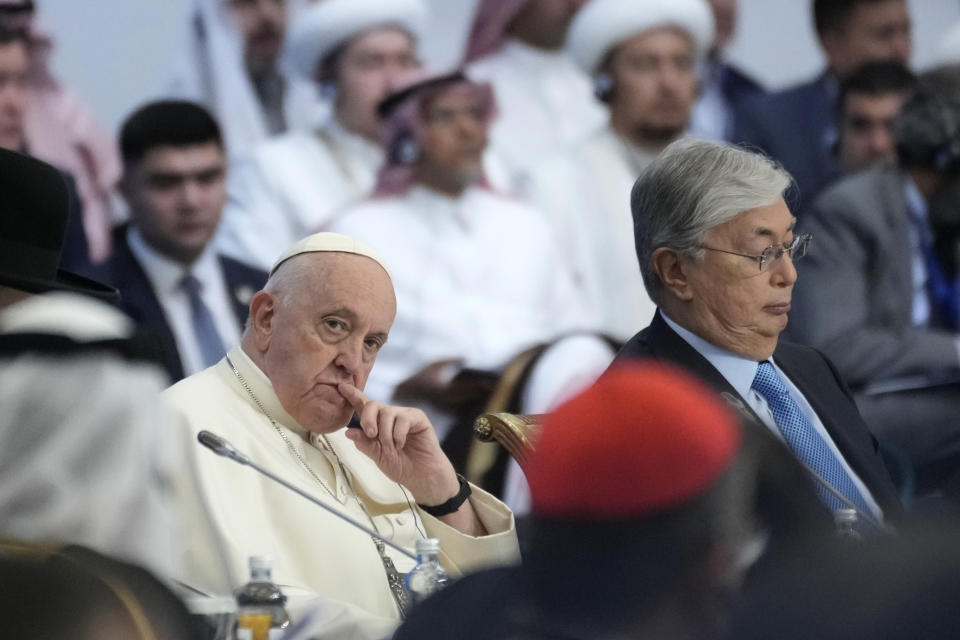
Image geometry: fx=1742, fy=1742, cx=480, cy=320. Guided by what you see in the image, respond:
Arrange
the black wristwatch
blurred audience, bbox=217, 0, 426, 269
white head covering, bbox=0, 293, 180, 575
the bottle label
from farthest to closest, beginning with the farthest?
blurred audience, bbox=217, 0, 426, 269 → the black wristwatch → the bottle label → white head covering, bbox=0, 293, 180, 575

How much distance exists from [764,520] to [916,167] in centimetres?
483

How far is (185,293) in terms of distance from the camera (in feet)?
20.5

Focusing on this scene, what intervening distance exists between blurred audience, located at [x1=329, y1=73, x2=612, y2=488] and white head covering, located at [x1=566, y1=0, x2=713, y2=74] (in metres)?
0.54

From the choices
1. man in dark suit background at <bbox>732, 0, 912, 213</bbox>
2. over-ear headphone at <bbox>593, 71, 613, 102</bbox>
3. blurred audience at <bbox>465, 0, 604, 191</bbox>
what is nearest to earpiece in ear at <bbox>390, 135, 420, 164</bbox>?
blurred audience at <bbox>465, 0, 604, 191</bbox>

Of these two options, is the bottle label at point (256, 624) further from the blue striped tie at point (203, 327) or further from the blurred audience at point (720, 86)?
the blurred audience at point (720, 86)

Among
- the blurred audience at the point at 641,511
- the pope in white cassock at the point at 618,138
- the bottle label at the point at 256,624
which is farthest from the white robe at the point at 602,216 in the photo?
the blurred audience at the point at 641,511

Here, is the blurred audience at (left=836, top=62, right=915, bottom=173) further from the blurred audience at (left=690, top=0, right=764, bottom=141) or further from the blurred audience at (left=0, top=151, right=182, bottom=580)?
the blurred audience at (left=0, top=151, right=182, bottom=580)

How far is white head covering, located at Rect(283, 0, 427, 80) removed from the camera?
7.39 meters

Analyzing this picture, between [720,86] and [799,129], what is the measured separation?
0.70 metres

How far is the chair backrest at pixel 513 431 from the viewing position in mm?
3557

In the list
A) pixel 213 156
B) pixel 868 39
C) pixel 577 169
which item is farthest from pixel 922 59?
pixel 213 156

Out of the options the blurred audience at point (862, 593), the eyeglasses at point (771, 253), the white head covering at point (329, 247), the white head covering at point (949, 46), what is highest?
the blurred audience at point (862, 593)

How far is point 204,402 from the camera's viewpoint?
3.62 metres

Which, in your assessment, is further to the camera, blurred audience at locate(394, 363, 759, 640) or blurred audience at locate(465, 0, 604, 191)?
blurred audience at locate(465, 0, 604, 191)
